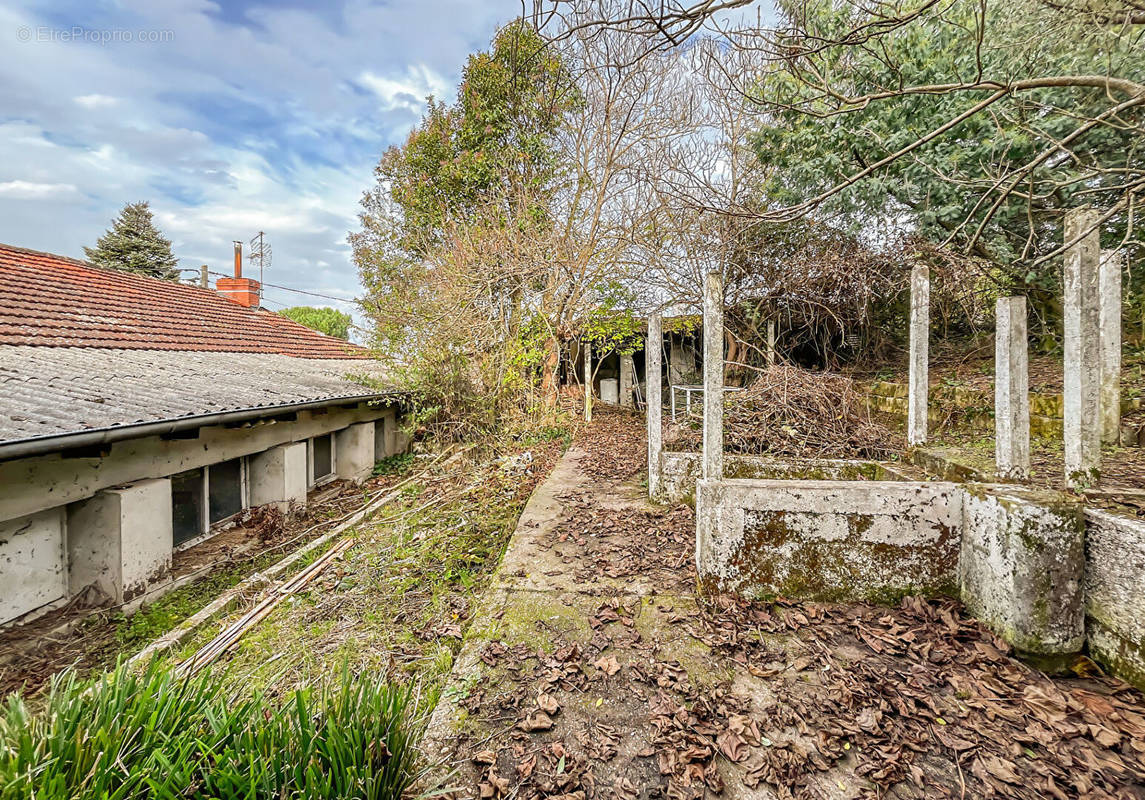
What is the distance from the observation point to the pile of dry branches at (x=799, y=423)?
4301mm

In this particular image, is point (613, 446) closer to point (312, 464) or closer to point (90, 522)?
point (312, 464)

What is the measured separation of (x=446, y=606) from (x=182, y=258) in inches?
1127

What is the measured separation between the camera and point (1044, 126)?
186 inches

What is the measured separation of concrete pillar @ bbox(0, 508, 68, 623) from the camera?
3.51 metres

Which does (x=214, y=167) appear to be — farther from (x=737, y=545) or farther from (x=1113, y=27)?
(x=1113, y=27)

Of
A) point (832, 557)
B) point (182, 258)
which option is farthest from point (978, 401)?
point (182, 258)

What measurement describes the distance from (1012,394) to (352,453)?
30.4ft

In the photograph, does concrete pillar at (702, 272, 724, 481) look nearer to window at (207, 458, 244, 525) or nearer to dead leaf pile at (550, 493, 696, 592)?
dead leaf pile at (550, 493, 696, 592)

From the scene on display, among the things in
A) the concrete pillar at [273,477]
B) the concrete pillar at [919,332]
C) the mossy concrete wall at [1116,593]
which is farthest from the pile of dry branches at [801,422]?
the concrete pillar at [273,477]

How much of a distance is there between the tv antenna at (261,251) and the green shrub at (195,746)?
22.1m

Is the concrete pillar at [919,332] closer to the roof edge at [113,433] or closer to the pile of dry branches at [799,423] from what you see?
the pile of dry branches at [799,423]

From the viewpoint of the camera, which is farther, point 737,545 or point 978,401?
point 978,401

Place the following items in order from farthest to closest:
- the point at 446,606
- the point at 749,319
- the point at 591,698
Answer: the point at 749,319 → the point at 446,606 → the point at 591,698

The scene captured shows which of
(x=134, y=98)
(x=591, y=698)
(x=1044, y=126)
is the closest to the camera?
(x=591, y=698)
